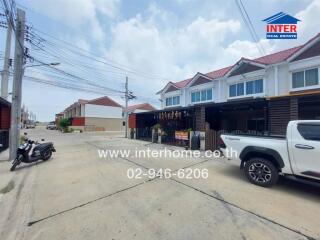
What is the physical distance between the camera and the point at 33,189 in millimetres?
4566

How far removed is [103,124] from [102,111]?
9.43ft

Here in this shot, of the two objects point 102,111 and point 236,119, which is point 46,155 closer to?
point 236,119

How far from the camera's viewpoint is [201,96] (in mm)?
17328

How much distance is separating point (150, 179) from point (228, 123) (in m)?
11.9

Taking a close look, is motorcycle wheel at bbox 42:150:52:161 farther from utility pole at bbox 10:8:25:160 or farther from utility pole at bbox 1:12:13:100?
utility pole at bbox 1:12:13:100

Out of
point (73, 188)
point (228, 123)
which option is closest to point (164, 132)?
point (228, 123)

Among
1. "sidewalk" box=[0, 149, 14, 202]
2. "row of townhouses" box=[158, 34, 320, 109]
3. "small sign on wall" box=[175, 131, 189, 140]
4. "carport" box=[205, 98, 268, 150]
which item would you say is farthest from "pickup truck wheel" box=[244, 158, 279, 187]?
"row of townhouses" box=[158, 34, 320, 109]

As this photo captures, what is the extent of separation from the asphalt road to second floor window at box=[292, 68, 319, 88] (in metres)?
9.30

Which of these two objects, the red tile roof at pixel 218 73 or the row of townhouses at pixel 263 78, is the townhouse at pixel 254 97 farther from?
the red tile roof at pixel 218 73

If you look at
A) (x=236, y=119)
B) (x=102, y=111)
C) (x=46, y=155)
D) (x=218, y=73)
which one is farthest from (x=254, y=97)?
(x=102, y=111)

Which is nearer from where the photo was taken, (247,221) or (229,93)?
(247,221)

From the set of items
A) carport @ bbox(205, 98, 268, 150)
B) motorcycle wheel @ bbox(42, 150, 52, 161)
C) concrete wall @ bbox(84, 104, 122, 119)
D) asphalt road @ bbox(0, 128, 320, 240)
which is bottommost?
A: asphalt road @ bbox(0, 128, 320, 240)

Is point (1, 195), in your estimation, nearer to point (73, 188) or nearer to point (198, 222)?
point (73, 188)

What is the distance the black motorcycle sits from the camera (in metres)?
6.54
